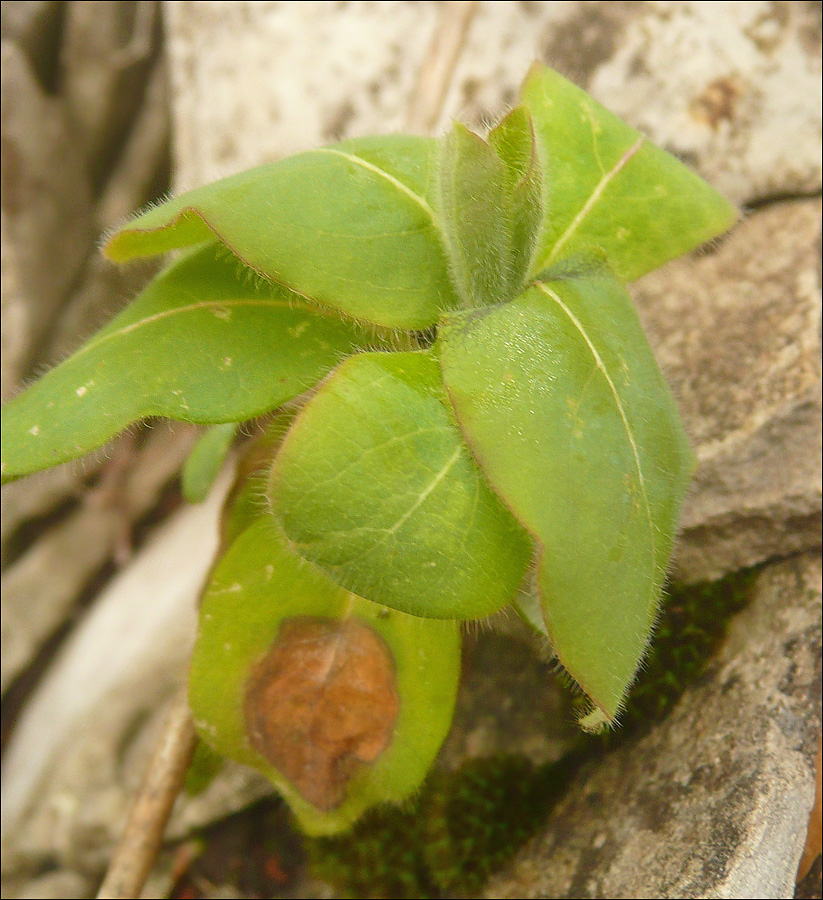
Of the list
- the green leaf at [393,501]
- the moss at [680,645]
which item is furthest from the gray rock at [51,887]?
the green leaf at [393,501]

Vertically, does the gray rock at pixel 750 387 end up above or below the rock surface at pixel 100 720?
above

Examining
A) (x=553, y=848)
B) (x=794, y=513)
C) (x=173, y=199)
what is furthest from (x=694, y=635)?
(x=173, y=199)

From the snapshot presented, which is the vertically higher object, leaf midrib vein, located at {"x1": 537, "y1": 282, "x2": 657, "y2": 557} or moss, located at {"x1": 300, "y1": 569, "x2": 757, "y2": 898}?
leaf midrib vein, located at {"x1": 537, "y1": 282, "x2": 657, "y2": 557}

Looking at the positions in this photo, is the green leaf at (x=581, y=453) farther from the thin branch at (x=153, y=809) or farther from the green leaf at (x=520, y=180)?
the thin branch at (x=153, y=809)

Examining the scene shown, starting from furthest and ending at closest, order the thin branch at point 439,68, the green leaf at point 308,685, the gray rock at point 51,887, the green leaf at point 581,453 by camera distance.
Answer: the thin branch at point 439,68, the gray rock at point 51,887, the green leaf at point 308,685, the green leaf at point 581,453

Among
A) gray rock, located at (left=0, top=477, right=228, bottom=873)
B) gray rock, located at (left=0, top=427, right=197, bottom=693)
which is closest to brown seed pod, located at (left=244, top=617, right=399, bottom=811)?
gray rock, located at (left=0, top=477, right=228, bottom=873)

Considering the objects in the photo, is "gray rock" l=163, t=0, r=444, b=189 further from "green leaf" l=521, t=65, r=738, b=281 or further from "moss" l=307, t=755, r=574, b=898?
"moss" l=307, t=755, r=574, b=898

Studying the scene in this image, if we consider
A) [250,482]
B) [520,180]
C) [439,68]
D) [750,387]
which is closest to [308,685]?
[250,482]

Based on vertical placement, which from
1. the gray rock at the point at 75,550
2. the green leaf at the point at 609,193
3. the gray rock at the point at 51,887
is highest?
the green leaf at the point at 609,193
